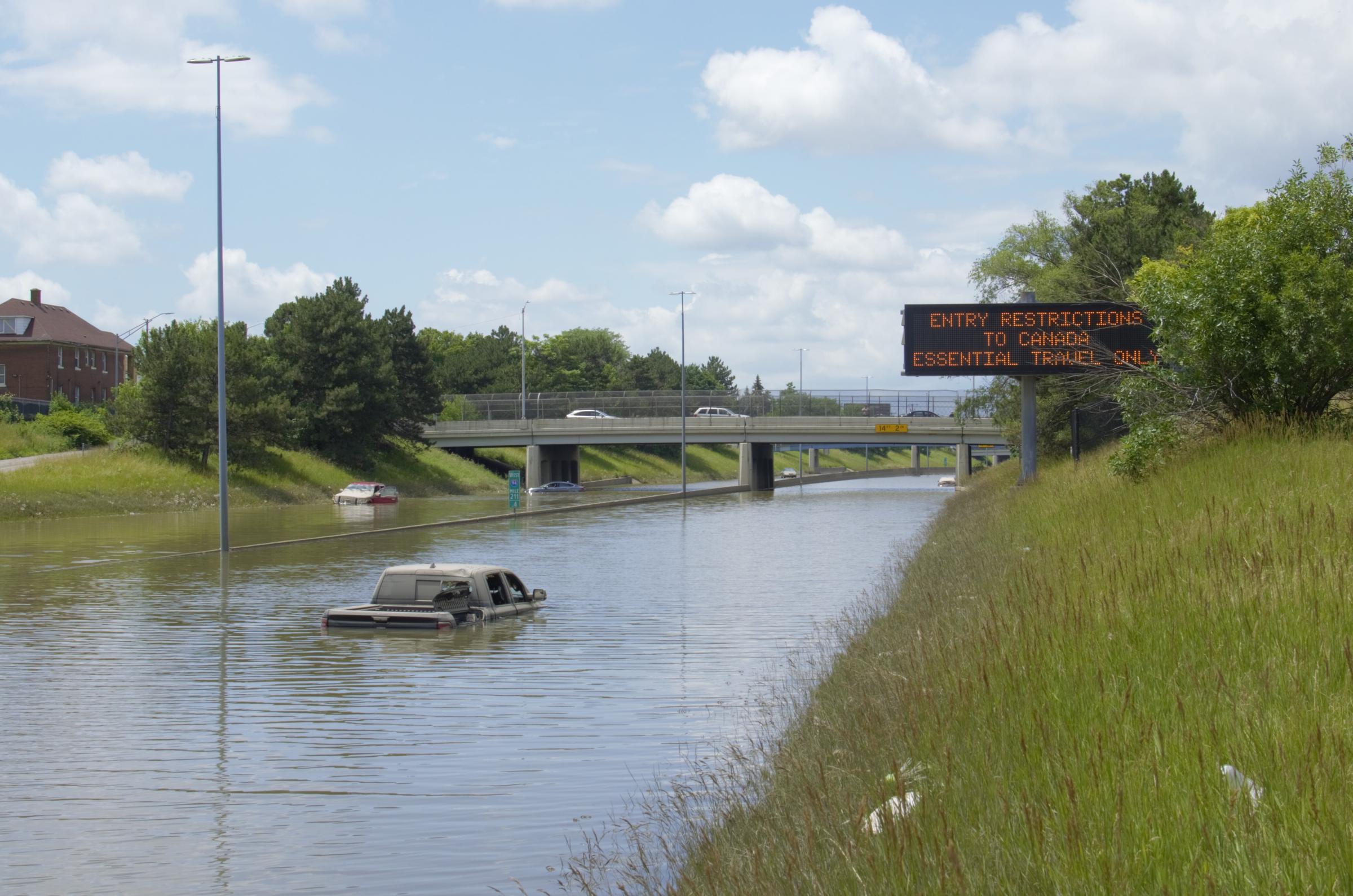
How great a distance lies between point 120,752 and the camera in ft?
40.4

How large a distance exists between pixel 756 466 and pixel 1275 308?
2869 inches

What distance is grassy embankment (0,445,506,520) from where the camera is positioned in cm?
5744

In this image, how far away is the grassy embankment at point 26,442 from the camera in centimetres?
6844

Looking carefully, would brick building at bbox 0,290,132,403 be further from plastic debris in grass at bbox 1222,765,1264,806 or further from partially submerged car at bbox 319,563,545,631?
plastic debris in grass at bbox 1222,765,1264,806

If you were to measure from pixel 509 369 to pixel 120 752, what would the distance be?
129 metres

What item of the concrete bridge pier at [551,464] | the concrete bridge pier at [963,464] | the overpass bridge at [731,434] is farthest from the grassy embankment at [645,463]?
the concrete bridge pier at [963,464]

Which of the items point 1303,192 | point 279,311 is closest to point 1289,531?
point 1303,192

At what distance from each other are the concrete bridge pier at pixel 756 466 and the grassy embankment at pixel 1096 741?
79.7m

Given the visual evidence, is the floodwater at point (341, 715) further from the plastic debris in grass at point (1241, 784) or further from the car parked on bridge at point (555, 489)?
the car parked on bridge at point (555, 489)

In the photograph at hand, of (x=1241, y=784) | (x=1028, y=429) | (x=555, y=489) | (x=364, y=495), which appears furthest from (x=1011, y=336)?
(x=555, y=489)

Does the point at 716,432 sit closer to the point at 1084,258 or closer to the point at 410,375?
the point at 410,375

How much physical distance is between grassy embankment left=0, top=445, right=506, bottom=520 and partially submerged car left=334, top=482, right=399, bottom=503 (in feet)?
10.7

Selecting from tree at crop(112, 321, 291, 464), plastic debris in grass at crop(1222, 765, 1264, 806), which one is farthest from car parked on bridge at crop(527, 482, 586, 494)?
plastic debris in grass at crop(1222, 765, 1264, 806)

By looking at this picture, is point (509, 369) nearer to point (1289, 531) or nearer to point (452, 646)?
point (452, 646)
